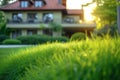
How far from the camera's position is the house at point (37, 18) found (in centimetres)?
4400

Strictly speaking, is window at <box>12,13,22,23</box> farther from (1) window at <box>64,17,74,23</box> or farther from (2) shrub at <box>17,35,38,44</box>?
(2) shrub at <box>17,35,38,44</box>

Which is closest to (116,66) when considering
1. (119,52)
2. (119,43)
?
(119,52)

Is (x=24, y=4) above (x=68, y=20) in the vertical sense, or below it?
above

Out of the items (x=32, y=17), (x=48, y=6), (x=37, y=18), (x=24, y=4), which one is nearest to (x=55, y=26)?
(x=37, y=18)

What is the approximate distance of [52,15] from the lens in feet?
146

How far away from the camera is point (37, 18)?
45125mm

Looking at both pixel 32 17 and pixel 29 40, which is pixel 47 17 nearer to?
pixel 32 17

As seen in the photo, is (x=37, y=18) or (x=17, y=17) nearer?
(x=37, y=18)

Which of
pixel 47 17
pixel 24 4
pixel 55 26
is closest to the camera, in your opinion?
pixel 55 26

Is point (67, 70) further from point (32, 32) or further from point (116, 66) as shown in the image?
point (32, 32)

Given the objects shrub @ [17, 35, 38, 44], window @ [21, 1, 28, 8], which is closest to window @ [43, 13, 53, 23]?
window @ [21, 1, 28, 8]

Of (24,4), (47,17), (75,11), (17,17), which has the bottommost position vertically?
(47,17)

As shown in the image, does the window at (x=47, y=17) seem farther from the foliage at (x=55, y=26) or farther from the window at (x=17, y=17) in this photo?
the window at (x=17, y=17)

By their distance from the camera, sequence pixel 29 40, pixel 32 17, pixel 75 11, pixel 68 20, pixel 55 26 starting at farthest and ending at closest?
pixel 75 11
pixel 68 20
pixel 32 17
pixel 55 26
pixel 29 40
